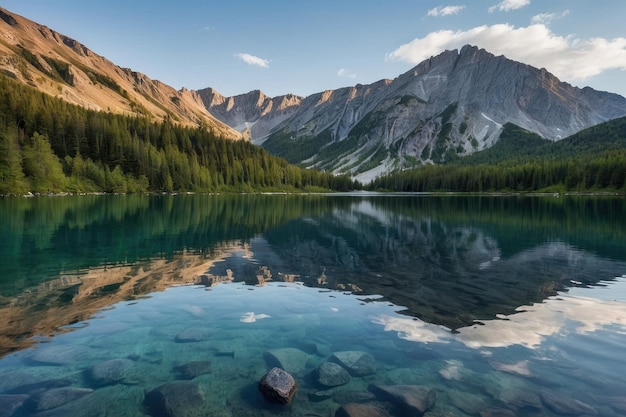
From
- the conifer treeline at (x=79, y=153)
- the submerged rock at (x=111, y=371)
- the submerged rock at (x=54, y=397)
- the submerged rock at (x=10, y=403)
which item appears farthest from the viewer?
the conifer treeline at (x=79, y=153)

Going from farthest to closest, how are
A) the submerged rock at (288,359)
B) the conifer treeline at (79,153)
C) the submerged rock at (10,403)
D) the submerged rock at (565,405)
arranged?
1. the conifer treeline at (79,153)
2. the submerged rock at (288,359)
3. the submerged rock at (565,405)
4. the submerged rock at (10,403)

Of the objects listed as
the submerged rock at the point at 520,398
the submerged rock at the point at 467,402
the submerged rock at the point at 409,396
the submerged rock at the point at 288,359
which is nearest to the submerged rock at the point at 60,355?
the submerged rock at the point at 288,359

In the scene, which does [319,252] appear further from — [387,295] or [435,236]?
[435,236]

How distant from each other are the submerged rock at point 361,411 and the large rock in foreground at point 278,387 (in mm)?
1665

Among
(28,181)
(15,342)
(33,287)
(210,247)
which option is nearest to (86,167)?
(28,181)

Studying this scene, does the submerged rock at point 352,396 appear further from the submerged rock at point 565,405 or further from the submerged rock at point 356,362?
the submerged rock at point 565,405

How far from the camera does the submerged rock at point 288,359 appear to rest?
13.7 metres

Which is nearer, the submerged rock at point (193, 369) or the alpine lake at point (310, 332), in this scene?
the alpine lake at point (310, 332)

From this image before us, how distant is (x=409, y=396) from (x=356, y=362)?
2.88m

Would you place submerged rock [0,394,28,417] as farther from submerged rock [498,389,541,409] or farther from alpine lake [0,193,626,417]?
submerged rock [498,389,541,409]

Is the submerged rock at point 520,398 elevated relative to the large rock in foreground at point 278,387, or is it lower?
lower

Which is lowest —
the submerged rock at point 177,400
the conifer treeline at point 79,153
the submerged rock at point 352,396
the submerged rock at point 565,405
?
the submerged rock at point 565,405

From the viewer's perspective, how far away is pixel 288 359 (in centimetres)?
1427

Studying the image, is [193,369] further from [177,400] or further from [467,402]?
[467,402]
